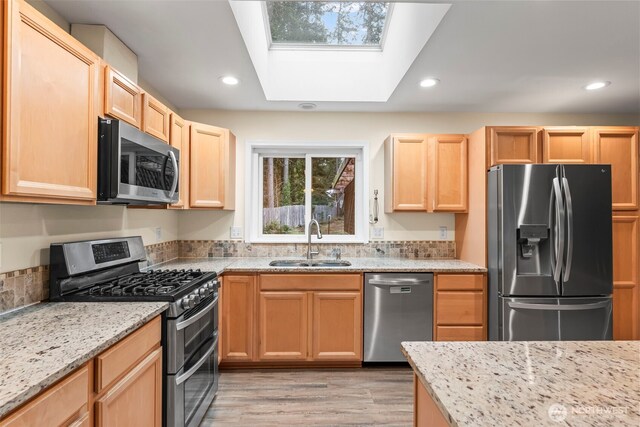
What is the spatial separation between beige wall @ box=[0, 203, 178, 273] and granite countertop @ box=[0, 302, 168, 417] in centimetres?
26

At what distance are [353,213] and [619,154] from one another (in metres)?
2.51

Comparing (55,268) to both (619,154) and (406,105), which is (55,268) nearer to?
(406,105)

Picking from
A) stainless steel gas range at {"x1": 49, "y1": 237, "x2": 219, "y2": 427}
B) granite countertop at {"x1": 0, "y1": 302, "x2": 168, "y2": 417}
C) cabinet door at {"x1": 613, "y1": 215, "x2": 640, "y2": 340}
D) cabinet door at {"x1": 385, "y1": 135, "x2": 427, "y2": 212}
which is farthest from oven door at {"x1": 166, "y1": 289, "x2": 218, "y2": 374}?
cabinet door at {"x1": 613, "y1": 215, "x2": 640, "y2": 340}

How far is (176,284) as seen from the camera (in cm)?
203

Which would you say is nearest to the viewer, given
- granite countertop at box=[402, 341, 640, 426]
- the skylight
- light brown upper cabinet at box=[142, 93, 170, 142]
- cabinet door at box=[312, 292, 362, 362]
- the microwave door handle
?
granite countertop at box=[402, 341, 640, 426]

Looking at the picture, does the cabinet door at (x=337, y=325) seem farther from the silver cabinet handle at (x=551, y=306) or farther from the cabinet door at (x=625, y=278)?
the cabinet door at (x=625, y=278)

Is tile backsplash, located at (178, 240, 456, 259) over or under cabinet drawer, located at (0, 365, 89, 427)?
over

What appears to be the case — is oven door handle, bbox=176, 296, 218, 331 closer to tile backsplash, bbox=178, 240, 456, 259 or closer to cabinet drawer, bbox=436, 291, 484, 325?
tile backsplash, bbox=178, 240, 456, 259

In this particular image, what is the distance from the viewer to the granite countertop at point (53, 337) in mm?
931

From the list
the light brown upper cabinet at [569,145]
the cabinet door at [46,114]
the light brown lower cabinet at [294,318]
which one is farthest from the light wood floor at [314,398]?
the light brown upper cabinet at [569,145]

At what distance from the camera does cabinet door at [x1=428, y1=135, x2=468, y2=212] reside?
330 centimetres

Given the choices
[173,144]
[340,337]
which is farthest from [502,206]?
[173,144]

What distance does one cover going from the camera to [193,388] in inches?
78.7

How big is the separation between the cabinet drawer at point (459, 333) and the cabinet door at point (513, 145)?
4.78ft
